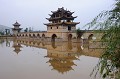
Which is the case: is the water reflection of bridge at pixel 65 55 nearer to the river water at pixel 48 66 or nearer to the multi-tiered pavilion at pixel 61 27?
the river water at pixel 48 66

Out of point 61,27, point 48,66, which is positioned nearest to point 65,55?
point 48,66

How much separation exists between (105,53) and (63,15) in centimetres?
4732

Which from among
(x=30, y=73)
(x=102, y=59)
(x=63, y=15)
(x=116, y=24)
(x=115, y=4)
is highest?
(x=63, y=15)

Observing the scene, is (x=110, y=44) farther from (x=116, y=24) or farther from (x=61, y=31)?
(x=61, y=31)

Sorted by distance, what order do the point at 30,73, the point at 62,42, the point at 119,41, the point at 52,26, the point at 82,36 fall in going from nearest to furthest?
the point at 119,41
the point at 30,73
the point at 82,36
the point at 62,42
the point at 52,26

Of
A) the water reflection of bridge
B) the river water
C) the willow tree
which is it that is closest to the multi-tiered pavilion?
the water reflection of bridge

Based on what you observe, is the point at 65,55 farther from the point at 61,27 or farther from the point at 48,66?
the point at 61,27

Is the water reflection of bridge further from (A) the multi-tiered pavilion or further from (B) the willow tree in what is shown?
(A) the multi-tiered pavilion

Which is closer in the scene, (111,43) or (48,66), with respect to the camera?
(111,43)

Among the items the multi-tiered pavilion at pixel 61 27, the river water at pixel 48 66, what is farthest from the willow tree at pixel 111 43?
the multi-tiered pavilion at pixel 61 27

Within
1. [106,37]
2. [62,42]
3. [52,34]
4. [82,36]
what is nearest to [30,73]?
[106,37]

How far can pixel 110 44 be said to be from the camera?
3.59 meters

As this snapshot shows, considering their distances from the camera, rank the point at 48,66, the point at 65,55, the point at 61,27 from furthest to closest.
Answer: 1. the point at 61,27
2. the point at 65,55
3. the point at 48,66

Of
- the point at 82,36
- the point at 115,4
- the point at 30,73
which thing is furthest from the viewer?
the point at 82,36
